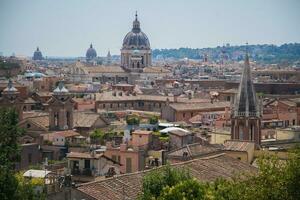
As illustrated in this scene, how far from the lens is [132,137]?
39156 millimetres

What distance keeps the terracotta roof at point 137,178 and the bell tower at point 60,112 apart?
19.2m

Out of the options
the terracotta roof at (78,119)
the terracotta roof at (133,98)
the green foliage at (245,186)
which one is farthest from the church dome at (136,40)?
the green foliage at (245,186)

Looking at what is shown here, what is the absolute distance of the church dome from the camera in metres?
125

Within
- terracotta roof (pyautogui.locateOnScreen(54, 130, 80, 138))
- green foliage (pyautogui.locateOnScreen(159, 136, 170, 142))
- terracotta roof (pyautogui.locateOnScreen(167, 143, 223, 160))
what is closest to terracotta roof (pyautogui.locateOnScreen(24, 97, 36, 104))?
terracotta roof (pyautogui.locateOnScreen(54, 130, 80, 138))

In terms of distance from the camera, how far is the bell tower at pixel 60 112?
1959 inches

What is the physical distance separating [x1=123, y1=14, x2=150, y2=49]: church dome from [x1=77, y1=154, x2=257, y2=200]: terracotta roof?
9287 cm

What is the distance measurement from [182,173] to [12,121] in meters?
13.0

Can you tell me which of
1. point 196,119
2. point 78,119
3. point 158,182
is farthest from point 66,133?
point 158,182

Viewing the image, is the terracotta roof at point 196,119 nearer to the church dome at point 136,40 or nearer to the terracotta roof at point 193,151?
the terracotta roof at point 193,151

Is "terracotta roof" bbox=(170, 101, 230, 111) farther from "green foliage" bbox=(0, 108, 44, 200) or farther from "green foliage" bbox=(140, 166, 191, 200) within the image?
"green foliage" bbox=(140, 166, 191, 200)

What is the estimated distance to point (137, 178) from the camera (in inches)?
1056

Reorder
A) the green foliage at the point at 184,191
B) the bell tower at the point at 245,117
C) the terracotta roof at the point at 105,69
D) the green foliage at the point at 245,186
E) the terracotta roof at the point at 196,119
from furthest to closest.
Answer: the terracotta roof at the point at 105,69, the terracotta roof at the point at 196,119, the bell tower at the point at 245,117, the green foliage at the point at 184,191, the green foliage at the point at 245,186

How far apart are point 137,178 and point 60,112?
23785mm

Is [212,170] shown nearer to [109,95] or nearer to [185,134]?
[185,134]
